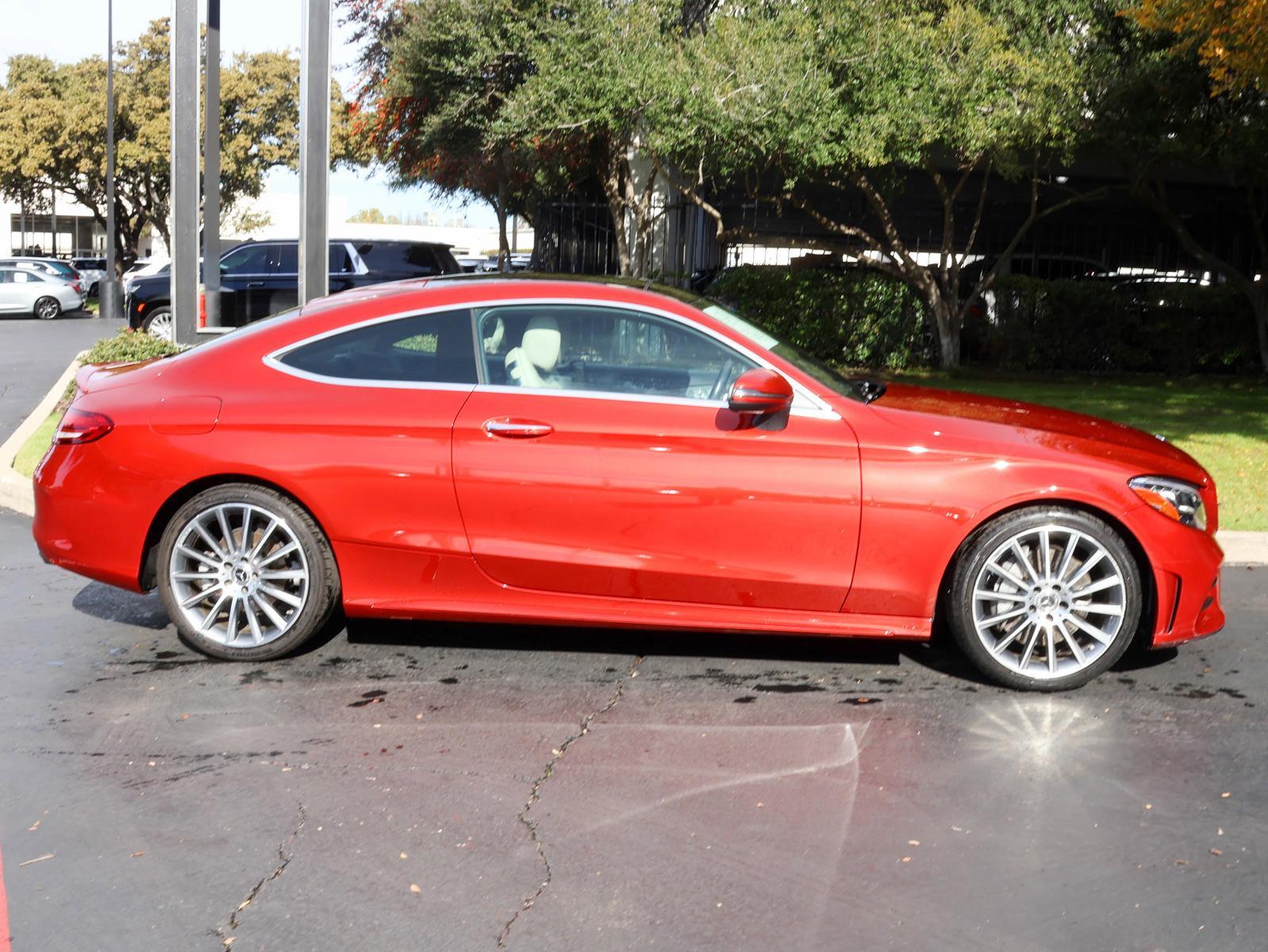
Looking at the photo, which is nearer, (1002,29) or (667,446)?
(667,446)

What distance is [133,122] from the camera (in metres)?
48.5

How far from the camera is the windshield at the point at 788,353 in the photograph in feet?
19.4

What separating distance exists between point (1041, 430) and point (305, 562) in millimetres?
3045

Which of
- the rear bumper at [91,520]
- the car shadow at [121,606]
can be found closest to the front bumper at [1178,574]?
the rear bumper at [91,520]

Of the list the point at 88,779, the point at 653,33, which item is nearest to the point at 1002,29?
the point at 653,33

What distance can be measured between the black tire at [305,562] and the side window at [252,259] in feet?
53.7

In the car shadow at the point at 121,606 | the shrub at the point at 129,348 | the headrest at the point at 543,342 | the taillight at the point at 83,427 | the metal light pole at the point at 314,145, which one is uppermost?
the metal light pole at the point at 314,145

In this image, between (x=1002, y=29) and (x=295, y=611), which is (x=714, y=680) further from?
(x=1002, y=29)

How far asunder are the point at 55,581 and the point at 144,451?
1.94m

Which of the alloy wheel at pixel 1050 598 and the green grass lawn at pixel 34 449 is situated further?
the green grass lawn at pixel 34 449

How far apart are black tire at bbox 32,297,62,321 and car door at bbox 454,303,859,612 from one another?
3510cm

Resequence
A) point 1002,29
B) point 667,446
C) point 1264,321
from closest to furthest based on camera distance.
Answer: point 667,446 → point 1002,29 → point 1264,321

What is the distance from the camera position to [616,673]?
5.92 metres

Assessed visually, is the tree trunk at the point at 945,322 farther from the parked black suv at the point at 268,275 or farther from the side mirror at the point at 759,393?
the side mirror at the point at 759,393
